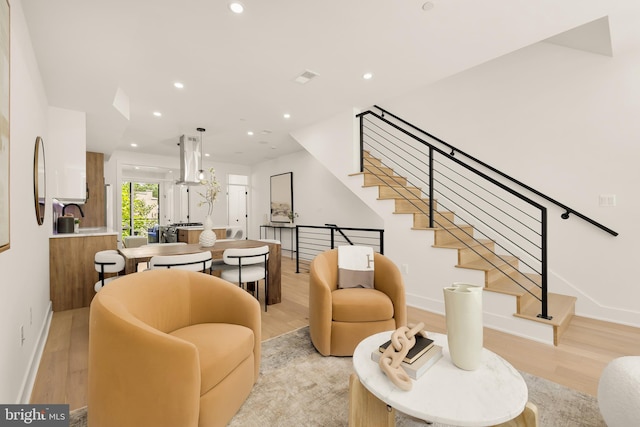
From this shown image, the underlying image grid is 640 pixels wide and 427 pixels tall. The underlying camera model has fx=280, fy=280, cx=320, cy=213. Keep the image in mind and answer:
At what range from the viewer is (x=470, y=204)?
4.12 meters

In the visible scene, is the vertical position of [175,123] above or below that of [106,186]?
above

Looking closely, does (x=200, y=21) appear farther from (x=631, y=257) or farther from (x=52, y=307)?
(x=631, y=257)

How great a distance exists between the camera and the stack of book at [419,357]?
1.22 meters

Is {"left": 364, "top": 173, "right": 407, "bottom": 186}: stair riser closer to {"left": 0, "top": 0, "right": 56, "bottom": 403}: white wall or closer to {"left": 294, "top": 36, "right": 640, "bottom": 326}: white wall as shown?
{"left": 294, "top": 36, "right": 640, "bottom": 326}: white wall

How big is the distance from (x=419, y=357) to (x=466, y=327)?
25 centimetres

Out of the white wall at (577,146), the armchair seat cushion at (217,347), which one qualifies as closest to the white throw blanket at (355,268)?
the armchair seat cushion at (217,347)

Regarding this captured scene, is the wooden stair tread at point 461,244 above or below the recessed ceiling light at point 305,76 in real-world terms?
below

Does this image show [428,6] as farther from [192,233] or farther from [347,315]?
[192,233]

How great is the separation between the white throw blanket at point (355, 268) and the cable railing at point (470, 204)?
1.27 m

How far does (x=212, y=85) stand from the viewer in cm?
355

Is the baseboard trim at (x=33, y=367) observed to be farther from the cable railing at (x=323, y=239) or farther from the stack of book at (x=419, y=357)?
the cable railing at (x=323, y=239)

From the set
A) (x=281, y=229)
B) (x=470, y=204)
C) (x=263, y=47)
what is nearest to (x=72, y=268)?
(x=263, y=47)

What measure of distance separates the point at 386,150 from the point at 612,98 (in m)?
2.88

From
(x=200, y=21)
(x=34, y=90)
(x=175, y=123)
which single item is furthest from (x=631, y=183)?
(x=175, y=123)
